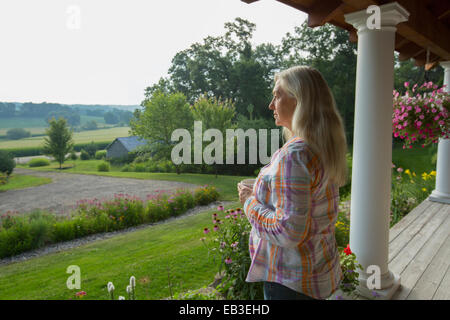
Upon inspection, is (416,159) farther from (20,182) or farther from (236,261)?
(20,182)

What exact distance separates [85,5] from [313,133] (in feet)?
15.2

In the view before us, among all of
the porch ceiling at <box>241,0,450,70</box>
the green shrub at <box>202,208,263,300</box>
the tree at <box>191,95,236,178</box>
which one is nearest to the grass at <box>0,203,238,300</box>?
the green shrub at <box>202,208,263,300</box>

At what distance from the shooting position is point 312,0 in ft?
4.92

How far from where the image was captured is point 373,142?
5.60ft

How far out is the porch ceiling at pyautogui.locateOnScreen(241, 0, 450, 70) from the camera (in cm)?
150

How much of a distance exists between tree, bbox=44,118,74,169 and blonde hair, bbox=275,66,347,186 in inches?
187

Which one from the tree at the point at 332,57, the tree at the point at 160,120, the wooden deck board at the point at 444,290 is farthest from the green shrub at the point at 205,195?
the wooden deck board at the point at 444,290

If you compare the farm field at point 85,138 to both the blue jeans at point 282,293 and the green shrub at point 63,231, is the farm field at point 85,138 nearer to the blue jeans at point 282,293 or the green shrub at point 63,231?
the green shrub at point 63,231

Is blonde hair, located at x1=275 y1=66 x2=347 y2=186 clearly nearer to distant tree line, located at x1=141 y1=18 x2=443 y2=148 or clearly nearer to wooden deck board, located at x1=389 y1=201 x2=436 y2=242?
wooden deck board, located at x1=389 y1=201 x2=436 y2=242

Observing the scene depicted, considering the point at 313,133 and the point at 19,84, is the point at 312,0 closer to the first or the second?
the point at 313,133

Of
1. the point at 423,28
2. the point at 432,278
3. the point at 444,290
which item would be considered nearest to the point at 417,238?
the point at 432,278

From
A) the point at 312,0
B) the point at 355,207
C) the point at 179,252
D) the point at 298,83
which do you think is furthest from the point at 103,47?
the point at 298,83

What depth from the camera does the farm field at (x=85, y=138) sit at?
414 centimetres

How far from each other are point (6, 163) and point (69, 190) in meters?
1.45
